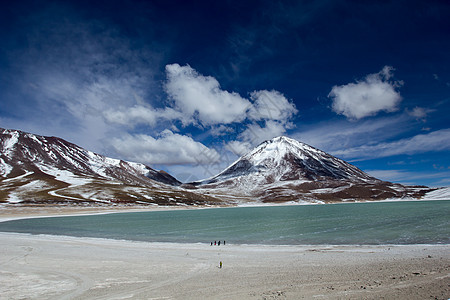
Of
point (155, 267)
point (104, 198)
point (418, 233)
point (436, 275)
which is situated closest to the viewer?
point (436, 275)

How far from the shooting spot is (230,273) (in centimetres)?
2228

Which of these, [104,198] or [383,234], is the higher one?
[104,198]

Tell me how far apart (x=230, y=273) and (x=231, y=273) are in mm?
81

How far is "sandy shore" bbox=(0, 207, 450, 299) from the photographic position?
650 inches

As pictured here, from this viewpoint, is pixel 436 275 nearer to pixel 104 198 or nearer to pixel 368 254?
pixel 368 254

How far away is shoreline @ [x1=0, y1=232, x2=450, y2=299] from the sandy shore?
0.04 metres

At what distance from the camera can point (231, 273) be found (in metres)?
22.3

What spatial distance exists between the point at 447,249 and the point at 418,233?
16.1m

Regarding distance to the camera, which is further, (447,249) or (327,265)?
(447,249)

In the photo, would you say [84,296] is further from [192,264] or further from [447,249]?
[447,249]

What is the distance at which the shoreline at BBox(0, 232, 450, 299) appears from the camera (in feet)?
54.2

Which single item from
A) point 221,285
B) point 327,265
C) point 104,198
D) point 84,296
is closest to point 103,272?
point 84,296

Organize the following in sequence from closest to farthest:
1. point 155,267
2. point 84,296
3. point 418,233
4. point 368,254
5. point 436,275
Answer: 1. point 84,296
2. point 436,275
3. point 155,267
4. point 368,254
5. point 418,233

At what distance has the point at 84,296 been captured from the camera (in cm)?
1689
